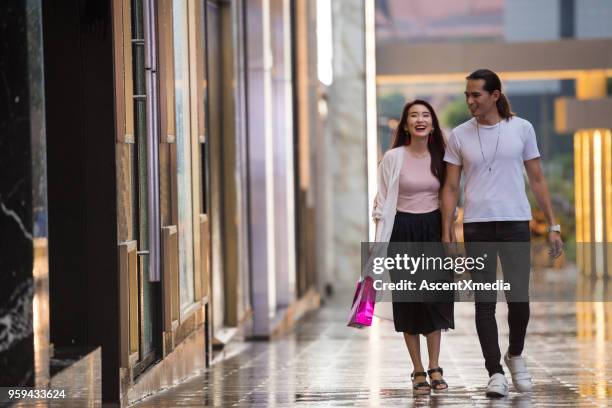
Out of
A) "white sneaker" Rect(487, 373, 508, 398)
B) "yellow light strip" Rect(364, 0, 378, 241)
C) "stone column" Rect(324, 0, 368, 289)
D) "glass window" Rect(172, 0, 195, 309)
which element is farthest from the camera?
"stone column" Rect(324, 0, 368, 289)

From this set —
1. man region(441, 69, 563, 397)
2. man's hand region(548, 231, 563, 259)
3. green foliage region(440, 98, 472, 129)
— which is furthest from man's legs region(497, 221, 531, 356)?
green foliage region(440, 98, 472, 129)

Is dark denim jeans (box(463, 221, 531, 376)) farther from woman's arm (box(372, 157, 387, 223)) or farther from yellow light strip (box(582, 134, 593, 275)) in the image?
yellow light strip (box(582, 134, 593, 275))

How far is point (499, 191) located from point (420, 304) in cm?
81

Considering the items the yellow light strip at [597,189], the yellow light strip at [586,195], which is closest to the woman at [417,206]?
the yellow light strip at [597,189]

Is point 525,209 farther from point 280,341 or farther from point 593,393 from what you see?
point 280,341

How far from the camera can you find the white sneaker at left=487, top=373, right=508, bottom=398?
6.71m

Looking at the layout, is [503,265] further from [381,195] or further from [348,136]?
[348,136]

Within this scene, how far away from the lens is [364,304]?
24.1 feet

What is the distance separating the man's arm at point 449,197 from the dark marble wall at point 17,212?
2.72m

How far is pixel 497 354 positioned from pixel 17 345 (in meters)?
2.79

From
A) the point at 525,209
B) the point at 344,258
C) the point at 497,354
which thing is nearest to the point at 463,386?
the point at 497,354

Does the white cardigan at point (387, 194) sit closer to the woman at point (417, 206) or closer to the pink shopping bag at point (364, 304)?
the woman at point (417, 206)

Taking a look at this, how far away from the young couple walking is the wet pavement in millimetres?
269
